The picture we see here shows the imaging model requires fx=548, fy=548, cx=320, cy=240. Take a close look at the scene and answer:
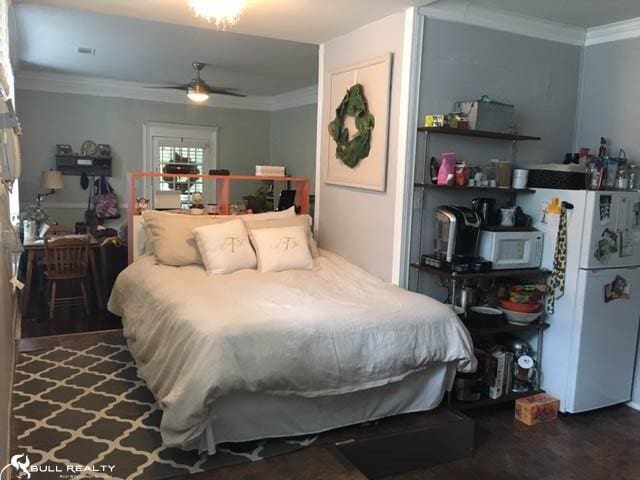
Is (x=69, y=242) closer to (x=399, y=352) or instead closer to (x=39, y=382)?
(x=39, y=382)

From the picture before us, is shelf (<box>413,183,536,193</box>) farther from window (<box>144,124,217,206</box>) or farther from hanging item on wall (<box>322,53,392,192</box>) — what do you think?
window (<box>144,124,217,206</box>)

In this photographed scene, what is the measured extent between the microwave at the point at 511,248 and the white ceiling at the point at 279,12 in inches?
56.7

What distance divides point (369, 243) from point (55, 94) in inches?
215

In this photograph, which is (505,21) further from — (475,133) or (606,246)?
(606,246)

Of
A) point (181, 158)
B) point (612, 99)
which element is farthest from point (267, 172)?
point (181, 158)

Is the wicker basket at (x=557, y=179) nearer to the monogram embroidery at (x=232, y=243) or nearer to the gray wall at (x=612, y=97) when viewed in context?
the gray wall at (x=612, y=97)

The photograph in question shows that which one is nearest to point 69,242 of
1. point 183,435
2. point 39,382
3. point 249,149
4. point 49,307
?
point 49,307

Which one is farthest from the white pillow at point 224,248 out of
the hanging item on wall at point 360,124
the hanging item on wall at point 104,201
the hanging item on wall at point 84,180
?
the hanging item on wall at point 84,180

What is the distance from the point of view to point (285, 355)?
251 cm

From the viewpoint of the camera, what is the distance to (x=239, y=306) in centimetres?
280

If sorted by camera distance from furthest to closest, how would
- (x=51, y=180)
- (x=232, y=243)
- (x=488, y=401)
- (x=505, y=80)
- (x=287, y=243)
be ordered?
(x=51, y=180)
(x=287, y=243)
(x=232, y=243)
(x=505, y=80)
(x=488, y=401)

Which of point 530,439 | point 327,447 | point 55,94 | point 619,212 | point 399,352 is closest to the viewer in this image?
point 327,447

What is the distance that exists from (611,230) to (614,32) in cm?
134

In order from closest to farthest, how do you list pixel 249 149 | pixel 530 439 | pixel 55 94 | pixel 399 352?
1. pixel 399 352
2. pixel 530 439
3. pixel 55 94
4. pixel 249 149
